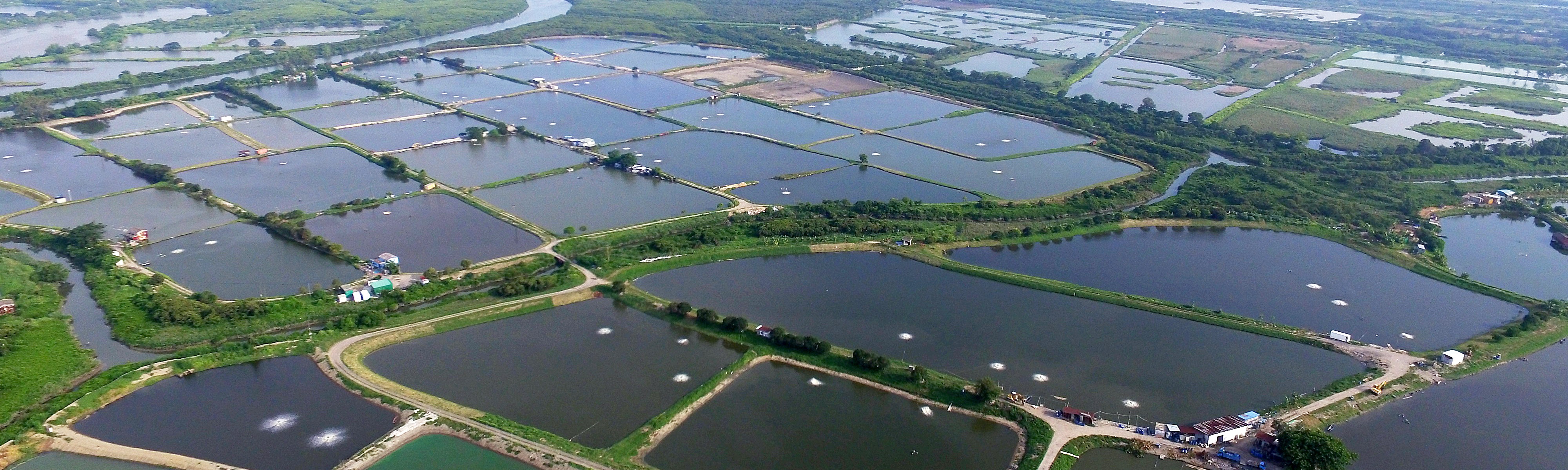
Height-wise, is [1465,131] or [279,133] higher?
[1465,131]

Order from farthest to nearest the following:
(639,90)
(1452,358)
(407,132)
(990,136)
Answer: (639,90), (990,136), (407,132), (1452,358)

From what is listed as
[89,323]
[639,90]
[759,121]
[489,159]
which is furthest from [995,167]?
[89,323]

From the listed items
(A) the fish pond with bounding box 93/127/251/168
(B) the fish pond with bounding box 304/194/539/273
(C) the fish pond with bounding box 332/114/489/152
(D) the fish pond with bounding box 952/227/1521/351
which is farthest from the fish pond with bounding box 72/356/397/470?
(A) the fish pond with bounding box 93/127/251/168

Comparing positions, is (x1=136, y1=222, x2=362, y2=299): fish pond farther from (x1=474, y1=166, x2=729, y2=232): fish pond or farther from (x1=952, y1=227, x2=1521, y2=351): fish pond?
(x1=952, y1=227, x2=1521, y2=351): fish pond

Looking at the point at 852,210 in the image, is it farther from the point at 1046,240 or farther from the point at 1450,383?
the point at 1450,383

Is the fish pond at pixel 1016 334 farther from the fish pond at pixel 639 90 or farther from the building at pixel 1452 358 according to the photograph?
the fish pond at pixel 639 90

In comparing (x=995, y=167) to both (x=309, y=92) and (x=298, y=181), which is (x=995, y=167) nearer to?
(x=298, y=181)

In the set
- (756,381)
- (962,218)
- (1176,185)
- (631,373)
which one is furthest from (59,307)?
(1176,185)
